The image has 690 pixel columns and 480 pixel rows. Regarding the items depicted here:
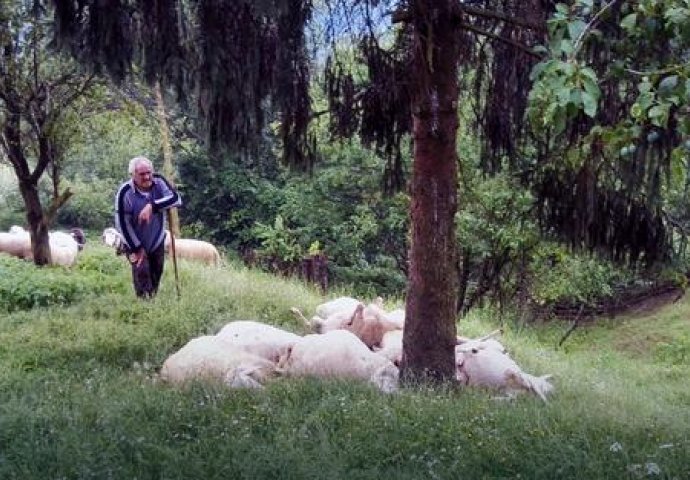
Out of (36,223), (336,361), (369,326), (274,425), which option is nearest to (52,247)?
(36,223)

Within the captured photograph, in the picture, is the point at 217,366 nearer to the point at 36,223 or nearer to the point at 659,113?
the point at 659,113

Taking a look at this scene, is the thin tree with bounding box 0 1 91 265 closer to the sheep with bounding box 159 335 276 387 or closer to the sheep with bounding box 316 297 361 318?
the sheep with bounding box 316 297 361 318

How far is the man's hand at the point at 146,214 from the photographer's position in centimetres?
1023

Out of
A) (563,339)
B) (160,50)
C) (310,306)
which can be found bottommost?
(563,339)

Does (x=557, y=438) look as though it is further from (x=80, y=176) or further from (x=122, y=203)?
(x=80, y=176)

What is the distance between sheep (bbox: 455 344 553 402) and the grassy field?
0.30 meters

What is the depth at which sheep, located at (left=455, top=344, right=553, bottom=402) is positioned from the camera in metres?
7.75

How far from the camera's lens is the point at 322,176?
19.7 metres

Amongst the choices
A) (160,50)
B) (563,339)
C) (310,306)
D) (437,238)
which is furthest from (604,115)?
(563,339)

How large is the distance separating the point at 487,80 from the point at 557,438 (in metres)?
4.17

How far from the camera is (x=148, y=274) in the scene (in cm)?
1059

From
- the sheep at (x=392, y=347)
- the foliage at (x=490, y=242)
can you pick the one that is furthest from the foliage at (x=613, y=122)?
the foliage at (x=490, y=242)

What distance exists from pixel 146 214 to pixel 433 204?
13.9 ft

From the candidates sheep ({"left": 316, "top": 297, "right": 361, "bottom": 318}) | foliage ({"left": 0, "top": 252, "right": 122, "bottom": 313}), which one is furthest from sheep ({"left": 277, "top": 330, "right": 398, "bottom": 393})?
foliage ({"left": 0, "top": 252, "right": 122, "bottom": 313})
